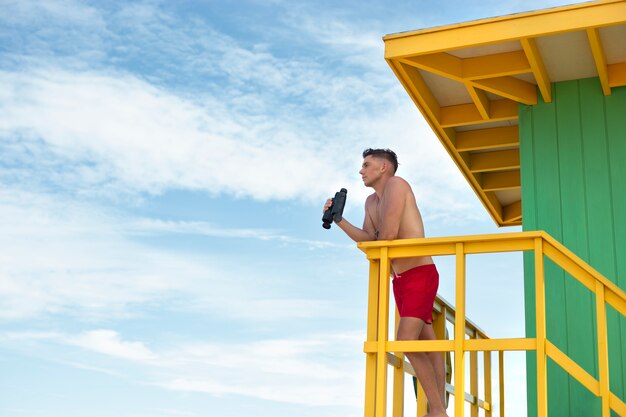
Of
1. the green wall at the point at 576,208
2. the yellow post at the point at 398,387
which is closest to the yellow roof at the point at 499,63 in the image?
the green wall at the point at 576,208

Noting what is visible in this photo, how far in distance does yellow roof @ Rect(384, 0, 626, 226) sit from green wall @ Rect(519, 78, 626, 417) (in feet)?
0.59

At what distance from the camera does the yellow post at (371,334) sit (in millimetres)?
4277

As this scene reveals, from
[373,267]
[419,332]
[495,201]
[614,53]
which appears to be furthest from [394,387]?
[495,201]

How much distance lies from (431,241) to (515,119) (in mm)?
3082

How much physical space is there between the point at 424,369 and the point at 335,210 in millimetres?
1104

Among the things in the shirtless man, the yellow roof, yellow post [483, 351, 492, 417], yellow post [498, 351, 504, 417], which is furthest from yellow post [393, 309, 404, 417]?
the yellow roof

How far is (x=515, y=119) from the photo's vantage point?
7.05 m

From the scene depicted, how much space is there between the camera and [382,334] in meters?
4.34

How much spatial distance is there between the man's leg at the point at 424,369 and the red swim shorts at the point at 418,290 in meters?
0.08

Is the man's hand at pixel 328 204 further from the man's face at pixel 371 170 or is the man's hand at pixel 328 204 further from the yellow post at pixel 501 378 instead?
the yellow post at pixel 501 378

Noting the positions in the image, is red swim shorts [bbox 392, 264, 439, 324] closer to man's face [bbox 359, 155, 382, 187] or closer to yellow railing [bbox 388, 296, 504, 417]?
yellow railing [bbox 388, 296, 504, 417]

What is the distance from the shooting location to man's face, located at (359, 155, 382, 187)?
5.28 m

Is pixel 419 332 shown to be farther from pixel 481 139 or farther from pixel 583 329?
pixel 481 139

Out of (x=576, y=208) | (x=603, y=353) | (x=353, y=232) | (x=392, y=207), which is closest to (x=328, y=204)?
(x=353, y=232)
